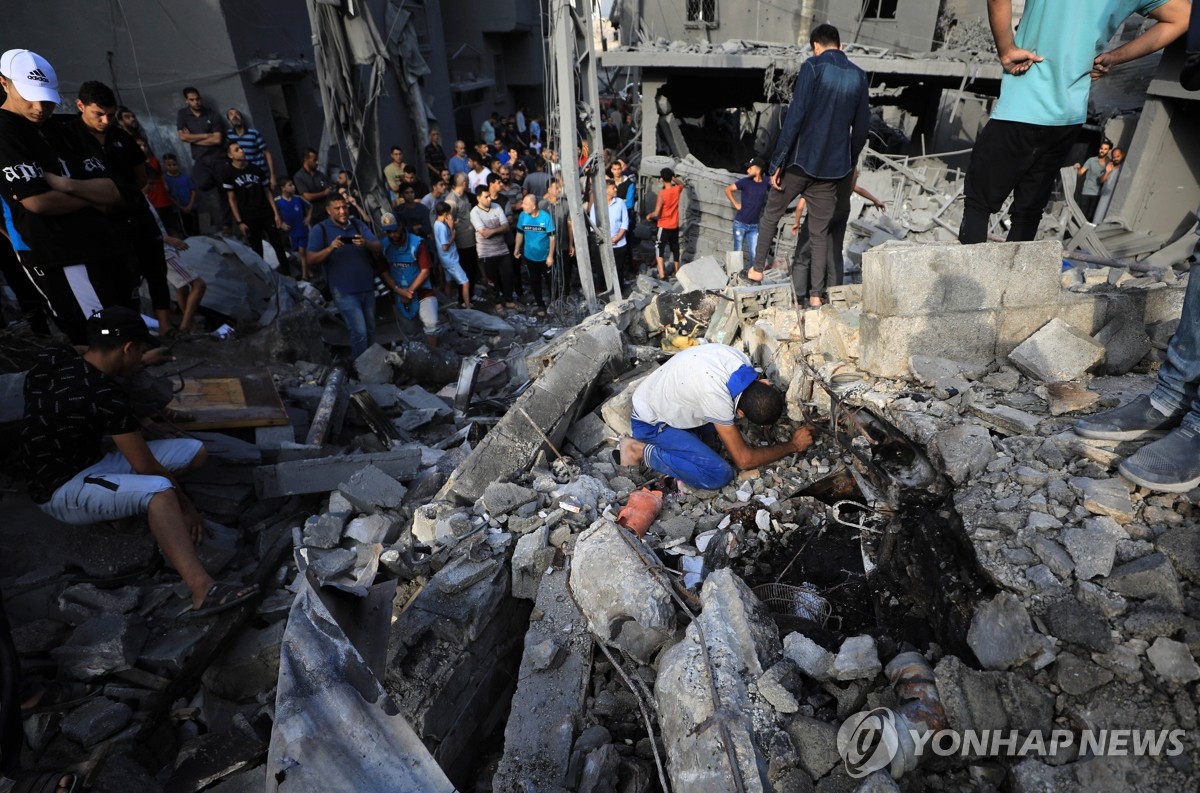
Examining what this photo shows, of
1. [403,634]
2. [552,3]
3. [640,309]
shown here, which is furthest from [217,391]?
[552,3]

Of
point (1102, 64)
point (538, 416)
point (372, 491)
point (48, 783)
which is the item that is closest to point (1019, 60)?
point (1102, 64)

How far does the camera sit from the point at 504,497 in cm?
381

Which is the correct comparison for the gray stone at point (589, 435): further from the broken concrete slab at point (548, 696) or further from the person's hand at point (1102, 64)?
the person's hand at point (1102, 64)

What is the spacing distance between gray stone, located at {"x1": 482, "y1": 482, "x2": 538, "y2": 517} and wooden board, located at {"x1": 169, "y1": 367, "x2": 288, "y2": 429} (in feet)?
7.36

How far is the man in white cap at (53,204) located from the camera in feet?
12.2

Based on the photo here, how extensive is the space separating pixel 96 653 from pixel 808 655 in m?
3.30

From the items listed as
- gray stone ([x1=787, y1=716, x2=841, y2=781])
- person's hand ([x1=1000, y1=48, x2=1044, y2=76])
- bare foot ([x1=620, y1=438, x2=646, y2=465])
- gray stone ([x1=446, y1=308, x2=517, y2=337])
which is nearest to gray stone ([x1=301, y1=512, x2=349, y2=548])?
bare foot ([x1=620, y1=438, x2=646, y2=465])

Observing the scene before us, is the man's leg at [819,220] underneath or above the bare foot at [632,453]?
above

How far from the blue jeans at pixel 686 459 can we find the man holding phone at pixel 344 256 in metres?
3.89

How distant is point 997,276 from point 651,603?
271cm

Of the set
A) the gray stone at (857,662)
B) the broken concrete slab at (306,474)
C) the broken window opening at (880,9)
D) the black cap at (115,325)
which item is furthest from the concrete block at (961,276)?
the broken window opening at (880,9)

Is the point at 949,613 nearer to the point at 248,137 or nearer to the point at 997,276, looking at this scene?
the point at 997,276

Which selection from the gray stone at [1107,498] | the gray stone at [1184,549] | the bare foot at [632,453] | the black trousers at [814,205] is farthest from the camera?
the black trousers at [814,205]

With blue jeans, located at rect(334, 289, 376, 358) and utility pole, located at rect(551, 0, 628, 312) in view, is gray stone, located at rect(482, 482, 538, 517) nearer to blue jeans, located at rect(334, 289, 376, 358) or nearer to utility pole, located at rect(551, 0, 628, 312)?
blue jeans, located at rect(334, 289, 376, 358)
